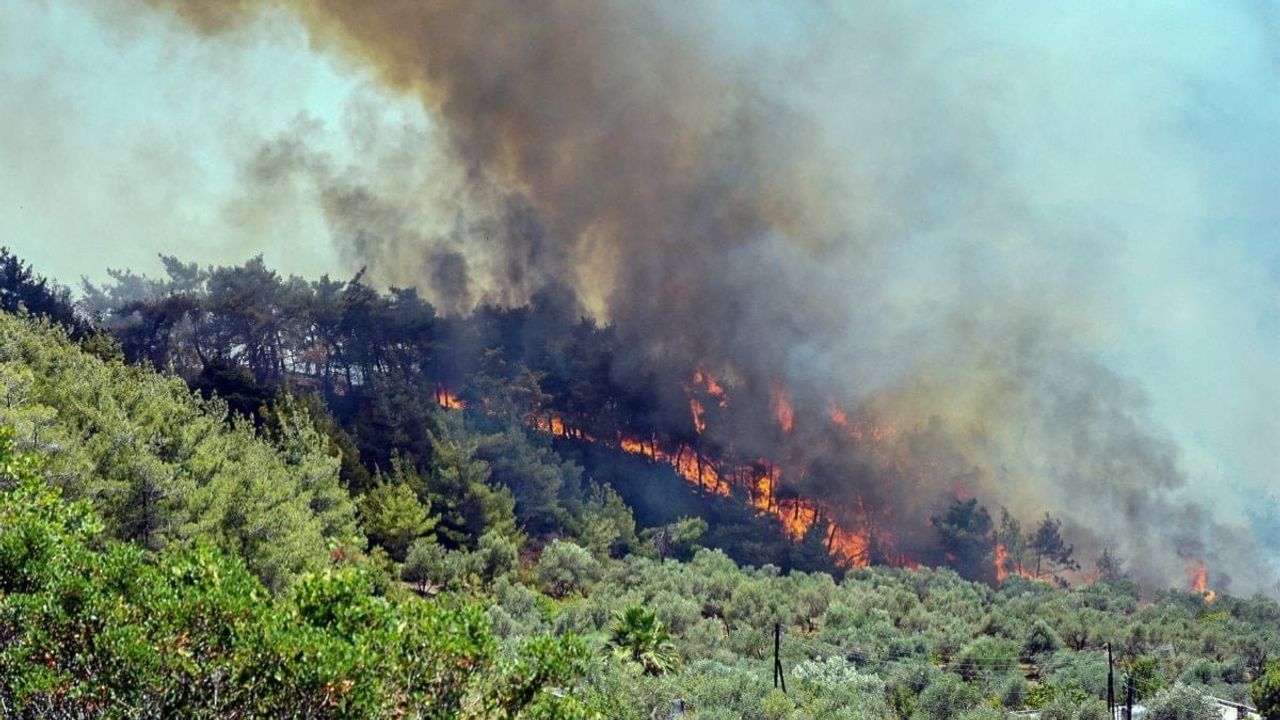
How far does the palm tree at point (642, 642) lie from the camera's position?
33.0m

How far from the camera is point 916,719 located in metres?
30.2

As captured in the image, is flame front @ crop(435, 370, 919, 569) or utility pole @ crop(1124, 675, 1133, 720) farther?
flame front @ crop(435, 370, 919, 569)

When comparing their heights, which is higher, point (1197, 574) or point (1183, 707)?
point (1197, 574)

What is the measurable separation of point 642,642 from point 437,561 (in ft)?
52.1

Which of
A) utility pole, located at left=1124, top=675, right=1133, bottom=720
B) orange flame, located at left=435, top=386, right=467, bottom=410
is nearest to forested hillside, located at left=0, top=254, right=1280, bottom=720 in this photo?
orange flame, located at left=435, top=386, right=467, bottom=410

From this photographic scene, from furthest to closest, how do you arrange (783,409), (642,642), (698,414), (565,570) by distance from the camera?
1. (783,409)
2. (698,414)
3. (565,570)
4. (642,642)

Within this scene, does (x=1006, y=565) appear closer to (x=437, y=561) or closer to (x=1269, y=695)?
(x=1269, y=695)

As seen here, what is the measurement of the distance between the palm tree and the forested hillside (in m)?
0.11

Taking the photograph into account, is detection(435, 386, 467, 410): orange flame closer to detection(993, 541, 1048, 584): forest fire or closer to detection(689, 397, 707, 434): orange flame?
detection(689, 397, 707, 434): orange flame

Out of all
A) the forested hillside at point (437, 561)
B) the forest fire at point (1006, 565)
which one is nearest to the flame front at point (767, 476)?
the forested hillside at point (437, 561)

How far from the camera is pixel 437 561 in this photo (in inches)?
1785

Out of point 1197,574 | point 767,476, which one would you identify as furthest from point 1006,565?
point 767,476

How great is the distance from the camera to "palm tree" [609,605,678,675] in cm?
3297

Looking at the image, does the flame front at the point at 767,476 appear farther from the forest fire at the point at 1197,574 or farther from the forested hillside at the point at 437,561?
the forest fire at the point at 1197,574
